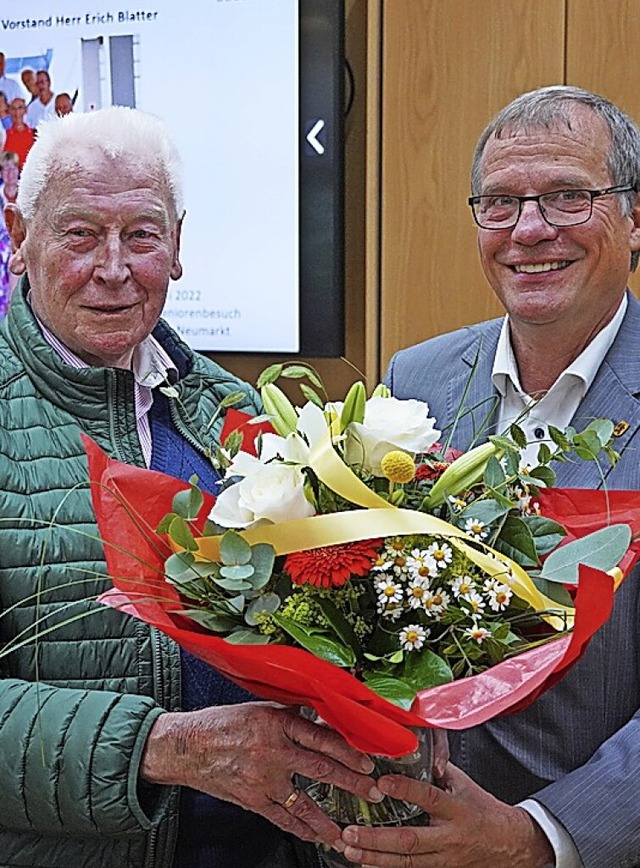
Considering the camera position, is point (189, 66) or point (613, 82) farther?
point (189, 66)

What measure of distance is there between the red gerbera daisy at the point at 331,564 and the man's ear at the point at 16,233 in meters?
0.77

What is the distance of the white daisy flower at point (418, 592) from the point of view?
3.58ft

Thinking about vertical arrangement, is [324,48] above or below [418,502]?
above

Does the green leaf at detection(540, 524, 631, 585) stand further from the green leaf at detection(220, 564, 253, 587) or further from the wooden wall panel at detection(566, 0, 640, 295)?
the wooden wall panel at detection(566, 0, 640, 295)

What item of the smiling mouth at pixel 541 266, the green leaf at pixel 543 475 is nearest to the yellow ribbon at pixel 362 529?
the green leaf at pixel 543 475

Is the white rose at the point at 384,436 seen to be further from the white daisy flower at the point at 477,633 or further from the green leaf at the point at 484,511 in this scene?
the white daisy flower at the point at 477,633

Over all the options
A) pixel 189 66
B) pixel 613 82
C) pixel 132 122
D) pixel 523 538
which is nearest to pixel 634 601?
pixel 523 538

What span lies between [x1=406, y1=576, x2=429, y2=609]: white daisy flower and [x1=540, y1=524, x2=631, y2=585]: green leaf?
0.14 meters

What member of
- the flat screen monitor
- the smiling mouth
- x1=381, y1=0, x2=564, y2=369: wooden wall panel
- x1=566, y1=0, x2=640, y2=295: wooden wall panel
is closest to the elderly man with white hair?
the smiling mouth

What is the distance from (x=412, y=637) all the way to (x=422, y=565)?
0.07 meters

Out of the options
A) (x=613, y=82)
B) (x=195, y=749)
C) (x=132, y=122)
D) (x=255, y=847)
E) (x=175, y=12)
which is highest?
(x=175, y=12)

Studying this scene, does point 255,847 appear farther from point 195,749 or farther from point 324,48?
point 324,48

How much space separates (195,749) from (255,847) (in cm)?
33

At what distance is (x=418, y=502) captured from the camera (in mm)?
1192
